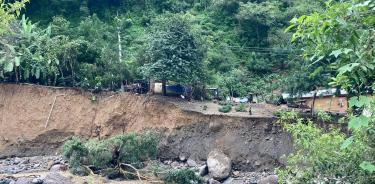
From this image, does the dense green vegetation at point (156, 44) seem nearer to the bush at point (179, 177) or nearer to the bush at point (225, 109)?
the bush at point (225, 109)

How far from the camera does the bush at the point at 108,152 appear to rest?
23.1 m

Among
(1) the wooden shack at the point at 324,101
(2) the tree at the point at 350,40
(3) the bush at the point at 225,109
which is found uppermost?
(2) the tree at the point at 350,40

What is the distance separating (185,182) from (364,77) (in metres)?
17.8

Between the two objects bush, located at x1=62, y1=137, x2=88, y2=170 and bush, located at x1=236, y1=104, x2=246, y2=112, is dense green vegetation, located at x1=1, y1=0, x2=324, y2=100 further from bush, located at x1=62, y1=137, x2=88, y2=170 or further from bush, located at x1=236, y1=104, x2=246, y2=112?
bush, located at x1=62, y1=137, x2=88, y2=170

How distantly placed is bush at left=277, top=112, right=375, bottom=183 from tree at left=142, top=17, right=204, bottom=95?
16945 millimetres

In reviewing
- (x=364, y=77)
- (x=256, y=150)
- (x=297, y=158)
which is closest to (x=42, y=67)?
(x=256, y=150)

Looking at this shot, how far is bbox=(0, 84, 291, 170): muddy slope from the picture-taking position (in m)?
27.4

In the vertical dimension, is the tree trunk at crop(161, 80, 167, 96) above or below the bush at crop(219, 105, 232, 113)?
above

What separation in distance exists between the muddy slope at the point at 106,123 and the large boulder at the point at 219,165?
106cm

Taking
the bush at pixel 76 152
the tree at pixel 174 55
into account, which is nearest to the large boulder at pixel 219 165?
the tree at pixel 174 55

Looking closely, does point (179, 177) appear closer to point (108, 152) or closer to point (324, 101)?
point (108, 152)

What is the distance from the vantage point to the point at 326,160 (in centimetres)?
902

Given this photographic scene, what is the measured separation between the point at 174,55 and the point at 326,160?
62.8 ft

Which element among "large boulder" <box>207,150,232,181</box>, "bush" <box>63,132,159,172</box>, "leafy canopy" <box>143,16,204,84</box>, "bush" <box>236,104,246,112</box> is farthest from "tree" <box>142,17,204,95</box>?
"bush" <box>63,132,159,172</box>
